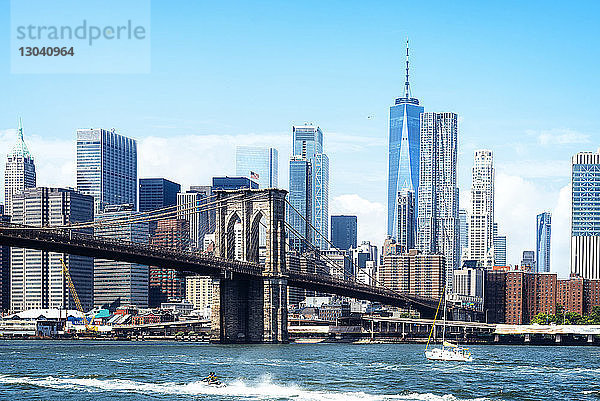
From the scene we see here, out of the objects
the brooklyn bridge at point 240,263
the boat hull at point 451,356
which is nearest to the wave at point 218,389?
the boat hull at point 451,356

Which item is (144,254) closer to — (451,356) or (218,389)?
(451,356)

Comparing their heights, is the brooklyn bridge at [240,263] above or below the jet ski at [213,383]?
above

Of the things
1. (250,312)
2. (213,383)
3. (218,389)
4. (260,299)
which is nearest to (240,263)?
(260,299)

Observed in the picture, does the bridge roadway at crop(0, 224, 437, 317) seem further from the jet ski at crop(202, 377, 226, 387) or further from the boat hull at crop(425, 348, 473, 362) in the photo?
the jet ski at crop(202, 377, 226, 387)

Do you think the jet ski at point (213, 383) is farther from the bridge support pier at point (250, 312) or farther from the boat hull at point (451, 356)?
the bridge support pier at point (250, 312)

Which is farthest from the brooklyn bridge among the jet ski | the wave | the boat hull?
the jet ski

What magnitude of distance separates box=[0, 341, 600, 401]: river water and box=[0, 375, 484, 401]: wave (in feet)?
0.18

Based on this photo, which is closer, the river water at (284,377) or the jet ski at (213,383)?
the river water at (284,377)

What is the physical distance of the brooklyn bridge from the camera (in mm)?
100938

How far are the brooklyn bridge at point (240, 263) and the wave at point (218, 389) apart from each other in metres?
29.0

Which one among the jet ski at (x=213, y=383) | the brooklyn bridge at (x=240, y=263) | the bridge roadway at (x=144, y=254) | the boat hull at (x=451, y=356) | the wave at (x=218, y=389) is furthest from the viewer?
the brooklyn bridge at (x=240, y=263)

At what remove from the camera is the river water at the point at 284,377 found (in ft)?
196

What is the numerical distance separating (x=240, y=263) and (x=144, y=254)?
1586 cm

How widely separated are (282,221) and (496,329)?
49831 mm
